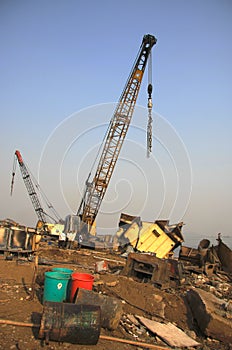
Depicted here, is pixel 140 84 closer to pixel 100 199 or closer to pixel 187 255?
pixel 100 199

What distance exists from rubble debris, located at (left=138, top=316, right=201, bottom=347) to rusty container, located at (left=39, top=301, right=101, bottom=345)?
62.2 inches

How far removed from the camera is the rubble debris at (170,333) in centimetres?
527

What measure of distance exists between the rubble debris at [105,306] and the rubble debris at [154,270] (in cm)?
381

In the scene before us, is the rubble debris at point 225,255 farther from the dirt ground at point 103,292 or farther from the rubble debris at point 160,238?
the dirt ground at point 103,292

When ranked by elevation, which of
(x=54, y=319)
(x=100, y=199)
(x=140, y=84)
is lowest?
(x=54, y=319)

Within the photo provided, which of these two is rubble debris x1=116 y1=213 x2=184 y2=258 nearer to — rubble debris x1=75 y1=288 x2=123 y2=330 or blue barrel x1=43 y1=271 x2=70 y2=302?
blue barrel x1=43 y1=271 x2=70 y2=302

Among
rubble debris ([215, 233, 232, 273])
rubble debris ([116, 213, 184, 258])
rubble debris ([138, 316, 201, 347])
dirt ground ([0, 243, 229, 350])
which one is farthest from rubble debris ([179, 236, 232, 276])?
rubble debris ([138, 316, 201, 347])

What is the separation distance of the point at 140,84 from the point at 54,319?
74.9 feet

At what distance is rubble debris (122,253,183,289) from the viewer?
890 cm

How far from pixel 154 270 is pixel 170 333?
3.27 meters

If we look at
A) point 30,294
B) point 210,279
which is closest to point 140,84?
point 210,279

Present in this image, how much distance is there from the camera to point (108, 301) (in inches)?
205

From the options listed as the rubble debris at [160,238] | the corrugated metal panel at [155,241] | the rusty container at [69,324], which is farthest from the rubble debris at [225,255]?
the rusty container at [69,324]

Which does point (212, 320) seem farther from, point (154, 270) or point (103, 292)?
point (154, 270)
